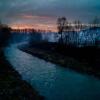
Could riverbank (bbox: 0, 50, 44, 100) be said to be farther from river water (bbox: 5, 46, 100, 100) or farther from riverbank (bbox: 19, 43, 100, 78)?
riverbank (bbox: 19, 43, 100, 78)

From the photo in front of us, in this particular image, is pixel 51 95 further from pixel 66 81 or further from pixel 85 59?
pixel 85 59

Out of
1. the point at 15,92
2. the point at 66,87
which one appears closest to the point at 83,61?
the point at 66,87

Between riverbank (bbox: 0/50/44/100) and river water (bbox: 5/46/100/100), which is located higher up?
riverbank (bbox: 0/50/44/100)

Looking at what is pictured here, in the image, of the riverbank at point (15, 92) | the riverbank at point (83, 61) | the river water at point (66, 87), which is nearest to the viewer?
the riverbank at point (15, 92)

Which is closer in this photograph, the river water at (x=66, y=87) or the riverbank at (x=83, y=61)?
the river water at (x=66, y=87)

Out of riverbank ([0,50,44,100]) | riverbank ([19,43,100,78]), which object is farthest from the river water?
riverbank ([19,43,100,78])

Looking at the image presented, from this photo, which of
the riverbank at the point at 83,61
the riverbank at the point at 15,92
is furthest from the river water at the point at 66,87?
the riverbank at the point at 83,61

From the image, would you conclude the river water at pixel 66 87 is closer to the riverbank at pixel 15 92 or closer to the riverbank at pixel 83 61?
the riverbank at pixel 15 92

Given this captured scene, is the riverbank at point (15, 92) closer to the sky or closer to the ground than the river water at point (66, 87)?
closer to the sky

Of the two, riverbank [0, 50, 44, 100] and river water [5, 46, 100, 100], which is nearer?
riverbank [0, 50, 44, 100]

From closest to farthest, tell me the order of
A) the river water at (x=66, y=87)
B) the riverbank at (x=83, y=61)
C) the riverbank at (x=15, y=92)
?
the riverbank at (x=15, y=92)
the river water at (x=66, y=87)
the riverbank at (x=83, y=61)

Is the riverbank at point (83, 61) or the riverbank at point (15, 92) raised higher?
the riverbank at point (15, 92)

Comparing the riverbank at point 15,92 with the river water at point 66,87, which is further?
the river water at point 66,87

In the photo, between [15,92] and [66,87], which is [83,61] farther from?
[15,92]
